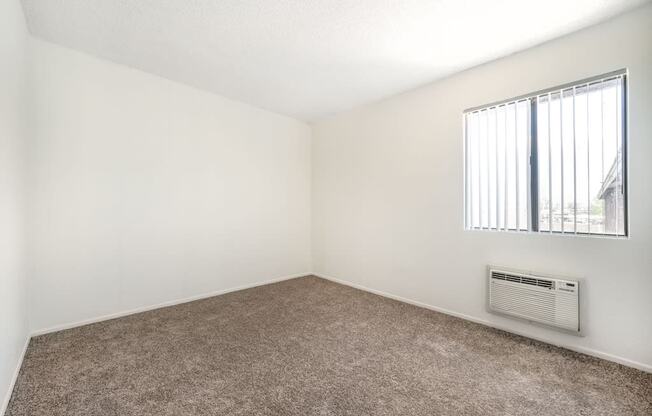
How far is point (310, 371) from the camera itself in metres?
1.95

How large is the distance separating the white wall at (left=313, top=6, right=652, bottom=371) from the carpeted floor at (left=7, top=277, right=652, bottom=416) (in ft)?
1.14

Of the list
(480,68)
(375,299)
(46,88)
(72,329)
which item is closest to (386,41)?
(480,68)

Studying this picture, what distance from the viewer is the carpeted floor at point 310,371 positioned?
161cm

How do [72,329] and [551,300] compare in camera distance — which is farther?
[72,329]

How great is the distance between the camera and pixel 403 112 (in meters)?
3.40

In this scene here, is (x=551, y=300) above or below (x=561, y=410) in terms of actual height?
above

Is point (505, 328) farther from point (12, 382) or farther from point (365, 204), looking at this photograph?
point (12, 382)

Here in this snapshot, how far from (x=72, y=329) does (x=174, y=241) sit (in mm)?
1138

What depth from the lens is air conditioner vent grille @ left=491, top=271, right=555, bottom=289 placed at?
2.30 m

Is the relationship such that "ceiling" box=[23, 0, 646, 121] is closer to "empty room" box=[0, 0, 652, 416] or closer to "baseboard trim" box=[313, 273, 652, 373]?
"empty room" box=[0, 0, 652, 416]

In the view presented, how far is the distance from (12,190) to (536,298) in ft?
13.0

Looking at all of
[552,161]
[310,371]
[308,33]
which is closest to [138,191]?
[308,33]

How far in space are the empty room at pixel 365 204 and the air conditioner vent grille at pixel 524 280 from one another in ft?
0.05

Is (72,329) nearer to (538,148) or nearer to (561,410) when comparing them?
(561,410)
